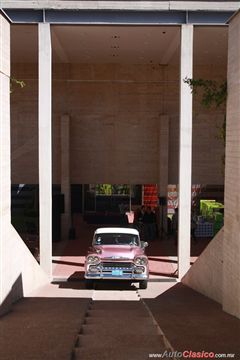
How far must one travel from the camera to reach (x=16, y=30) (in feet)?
60.9

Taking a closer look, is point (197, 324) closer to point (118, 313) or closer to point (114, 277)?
point (118, 313)

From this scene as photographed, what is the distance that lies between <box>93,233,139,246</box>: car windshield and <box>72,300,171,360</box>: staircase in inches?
229

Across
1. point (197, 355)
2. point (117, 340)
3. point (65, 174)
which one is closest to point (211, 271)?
point (117, 340)

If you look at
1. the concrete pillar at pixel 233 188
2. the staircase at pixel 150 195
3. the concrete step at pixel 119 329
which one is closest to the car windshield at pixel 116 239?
the concrete pillar at pixel 233 188

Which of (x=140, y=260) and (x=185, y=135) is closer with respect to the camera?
(x=140, y=260)

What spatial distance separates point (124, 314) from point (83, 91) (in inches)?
674

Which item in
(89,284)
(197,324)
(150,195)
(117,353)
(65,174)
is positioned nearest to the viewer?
(117,353)

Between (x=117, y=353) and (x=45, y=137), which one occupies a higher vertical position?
(x=45, y=137)

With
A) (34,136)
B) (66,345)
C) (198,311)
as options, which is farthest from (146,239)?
(66,345)

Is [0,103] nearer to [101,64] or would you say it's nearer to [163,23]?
[163,23]

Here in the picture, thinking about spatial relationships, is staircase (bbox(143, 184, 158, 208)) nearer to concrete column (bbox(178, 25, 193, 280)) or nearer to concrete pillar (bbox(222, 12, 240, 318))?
concrete column (bbox(178, 25, 193, 280))

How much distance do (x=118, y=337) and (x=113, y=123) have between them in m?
19.0

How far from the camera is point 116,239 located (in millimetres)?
15695

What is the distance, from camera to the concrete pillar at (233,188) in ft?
31.4
